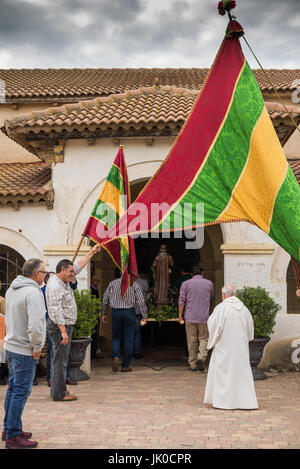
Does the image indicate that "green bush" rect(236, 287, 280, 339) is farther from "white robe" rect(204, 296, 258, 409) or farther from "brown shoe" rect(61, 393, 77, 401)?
"brown shoe" rect(61, 393, 77, 401)

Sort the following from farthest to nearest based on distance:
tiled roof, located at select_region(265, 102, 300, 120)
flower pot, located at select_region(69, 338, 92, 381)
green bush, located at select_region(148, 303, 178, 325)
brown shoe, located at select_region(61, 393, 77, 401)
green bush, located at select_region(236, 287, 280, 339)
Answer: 1. green bush, located at select_region(148, 303, 178, 325)
2. tiled roof, located at select_region(265, 102, 300, 120)
3. green bush, located at select_region(236, 287, 280, 339)
4. flower pot, located at select_region(69, 338, 92, 381)
5. brown shoe, located at select_region(61, 393, 77, 401)

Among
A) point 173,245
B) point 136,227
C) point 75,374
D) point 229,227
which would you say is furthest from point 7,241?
point 173,245

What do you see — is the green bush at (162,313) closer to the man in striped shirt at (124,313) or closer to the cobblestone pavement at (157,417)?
the man in striped shirt at (124,313)

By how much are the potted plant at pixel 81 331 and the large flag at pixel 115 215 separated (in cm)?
90

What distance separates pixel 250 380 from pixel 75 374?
11.0 ft

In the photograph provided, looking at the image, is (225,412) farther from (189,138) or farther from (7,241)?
(7,241)

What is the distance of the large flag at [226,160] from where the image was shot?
5758mm

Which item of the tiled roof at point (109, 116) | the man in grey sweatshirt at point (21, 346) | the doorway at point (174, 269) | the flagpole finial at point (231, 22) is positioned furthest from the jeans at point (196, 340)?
the flagpole finial at point (231, 22)

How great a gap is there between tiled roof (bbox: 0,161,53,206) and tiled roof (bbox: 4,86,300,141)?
0.97m

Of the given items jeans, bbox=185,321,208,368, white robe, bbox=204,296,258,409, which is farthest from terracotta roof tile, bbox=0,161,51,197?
white robe, bbox=204,296,258,409

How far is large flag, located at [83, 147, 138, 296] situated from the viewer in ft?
27.2

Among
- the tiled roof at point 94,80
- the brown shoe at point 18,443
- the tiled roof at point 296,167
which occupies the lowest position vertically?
the brown shoe at point 18,443

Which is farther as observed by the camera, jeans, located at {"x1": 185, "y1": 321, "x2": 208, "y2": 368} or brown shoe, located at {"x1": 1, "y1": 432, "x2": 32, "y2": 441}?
jeans, located at {"x1": 185, "y1": 321, "x2": 208, "y2": 368}
